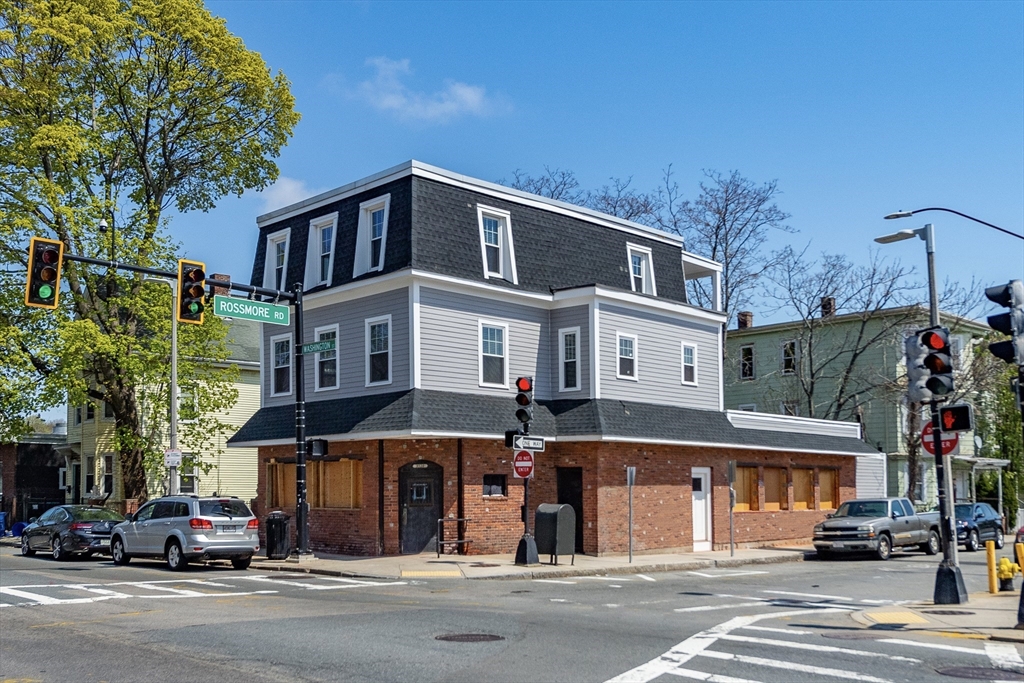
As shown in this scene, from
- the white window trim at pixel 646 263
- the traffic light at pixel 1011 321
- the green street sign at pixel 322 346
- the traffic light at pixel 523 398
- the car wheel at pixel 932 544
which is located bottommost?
the car wheel at pixel 932 544

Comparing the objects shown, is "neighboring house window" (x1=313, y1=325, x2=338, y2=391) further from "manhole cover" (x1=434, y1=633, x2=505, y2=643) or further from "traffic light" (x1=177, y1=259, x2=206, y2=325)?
"manhole cover" (x1=434, y1=633, x2=505, y2=643)

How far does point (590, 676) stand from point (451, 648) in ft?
7.35

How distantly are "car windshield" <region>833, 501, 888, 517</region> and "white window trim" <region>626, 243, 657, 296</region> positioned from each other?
8.70 m

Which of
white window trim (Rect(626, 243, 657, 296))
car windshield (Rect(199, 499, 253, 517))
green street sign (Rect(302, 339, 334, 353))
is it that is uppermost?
white window trim (Rect(626, 243, 657, 296))

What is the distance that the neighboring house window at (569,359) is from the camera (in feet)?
94.9

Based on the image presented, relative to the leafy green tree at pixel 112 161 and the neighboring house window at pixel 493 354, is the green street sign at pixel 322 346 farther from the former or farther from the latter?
the leafy green tree at pixel 112 161

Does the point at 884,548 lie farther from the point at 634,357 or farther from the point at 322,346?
the point at 322,346

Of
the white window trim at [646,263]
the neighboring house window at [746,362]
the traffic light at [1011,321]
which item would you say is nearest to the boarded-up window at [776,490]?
the white window trim at [646,263]

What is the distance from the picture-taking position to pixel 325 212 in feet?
98.6

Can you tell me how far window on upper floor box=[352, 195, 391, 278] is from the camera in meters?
27.7

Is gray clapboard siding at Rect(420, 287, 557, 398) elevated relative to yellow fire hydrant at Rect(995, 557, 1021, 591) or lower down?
elevated

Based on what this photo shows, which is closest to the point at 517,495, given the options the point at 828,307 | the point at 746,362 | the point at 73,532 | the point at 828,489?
the point at 73,532

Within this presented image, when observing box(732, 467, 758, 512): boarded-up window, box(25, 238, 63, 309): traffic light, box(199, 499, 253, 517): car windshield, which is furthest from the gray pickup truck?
box(25, 238, 63, 309): traffic light

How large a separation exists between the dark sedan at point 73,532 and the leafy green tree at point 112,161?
637 cm
